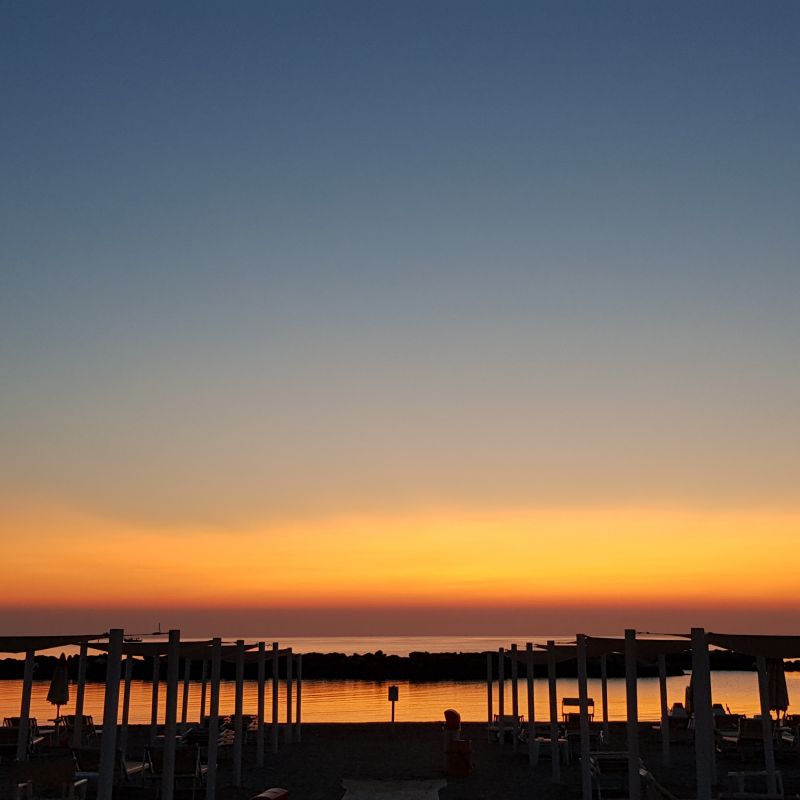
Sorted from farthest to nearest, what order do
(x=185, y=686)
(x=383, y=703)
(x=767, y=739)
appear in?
1. (x=383, y=703)
2. (x=185, y=686)
3. (x=767, y=739)

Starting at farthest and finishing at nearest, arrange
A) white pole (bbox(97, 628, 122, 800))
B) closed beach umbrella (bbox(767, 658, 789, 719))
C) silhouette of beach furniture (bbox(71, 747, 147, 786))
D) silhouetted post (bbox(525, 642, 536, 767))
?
closed beach umbrella (bbox(767, 658, 789, 719))
silhouetted post (bbox(525, 642, 536, 767))
silhouette of beach furniture (bbox(71, 747, 147, 786))
white pole (bbox(97, 628, 122, 800))

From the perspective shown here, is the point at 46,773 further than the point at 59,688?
No

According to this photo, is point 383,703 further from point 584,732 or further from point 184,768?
point 584,732

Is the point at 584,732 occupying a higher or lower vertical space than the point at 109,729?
lower

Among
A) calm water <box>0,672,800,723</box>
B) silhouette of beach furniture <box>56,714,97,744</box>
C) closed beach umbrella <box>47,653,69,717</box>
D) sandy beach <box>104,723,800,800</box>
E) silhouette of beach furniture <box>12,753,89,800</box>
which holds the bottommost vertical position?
calm water <box>0,672,800,723</box>

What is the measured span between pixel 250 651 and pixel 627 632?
37.1 ft

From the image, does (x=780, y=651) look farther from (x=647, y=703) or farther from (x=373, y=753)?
(x=647, y=703)

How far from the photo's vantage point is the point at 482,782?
17.9 m

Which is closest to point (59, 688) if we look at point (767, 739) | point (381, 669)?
point (767, 739)

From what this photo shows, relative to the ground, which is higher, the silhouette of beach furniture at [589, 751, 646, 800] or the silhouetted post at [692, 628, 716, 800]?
the silhouetted post at [692, 628, 716, 800]

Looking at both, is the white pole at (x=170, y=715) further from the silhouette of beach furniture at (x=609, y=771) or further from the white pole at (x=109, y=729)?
the silhouette of beach furniture at (x=609, y=771)

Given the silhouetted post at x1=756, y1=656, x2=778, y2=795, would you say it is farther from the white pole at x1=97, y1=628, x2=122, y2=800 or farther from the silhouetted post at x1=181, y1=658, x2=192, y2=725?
the silhouetted post at x1=181, y1=658, x2=192, y2=725

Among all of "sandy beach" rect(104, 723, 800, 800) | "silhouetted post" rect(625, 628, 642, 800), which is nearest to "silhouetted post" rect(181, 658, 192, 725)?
"sandy beach" rect(104, 723, 800, 800)

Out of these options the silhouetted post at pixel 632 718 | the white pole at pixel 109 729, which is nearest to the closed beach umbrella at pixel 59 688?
the white pole at pixel 109 729
